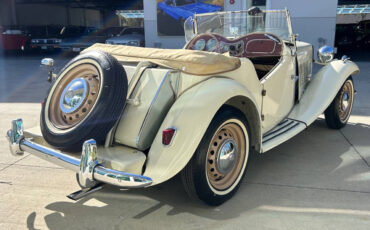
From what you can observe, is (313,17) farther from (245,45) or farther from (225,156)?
(225,156)

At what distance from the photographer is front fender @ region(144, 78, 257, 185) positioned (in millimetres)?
2363

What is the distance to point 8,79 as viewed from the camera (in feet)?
33.0

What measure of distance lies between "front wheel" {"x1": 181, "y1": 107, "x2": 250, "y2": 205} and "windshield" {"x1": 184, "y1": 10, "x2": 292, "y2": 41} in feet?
6.25

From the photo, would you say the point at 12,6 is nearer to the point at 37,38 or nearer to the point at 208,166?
the point at 37,38

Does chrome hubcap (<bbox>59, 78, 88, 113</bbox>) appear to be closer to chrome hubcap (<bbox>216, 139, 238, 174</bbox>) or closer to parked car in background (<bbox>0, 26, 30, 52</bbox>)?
chrome hubcap (<bbox>216, 139, 238, 174</bbox>)

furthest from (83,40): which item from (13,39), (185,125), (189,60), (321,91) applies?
→ (185,125)

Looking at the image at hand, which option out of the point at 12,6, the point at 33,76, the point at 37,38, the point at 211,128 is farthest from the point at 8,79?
the point at 12,6

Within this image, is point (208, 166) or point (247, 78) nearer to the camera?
point (208, 166)

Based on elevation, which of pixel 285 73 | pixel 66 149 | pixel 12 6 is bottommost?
pixel 66 149

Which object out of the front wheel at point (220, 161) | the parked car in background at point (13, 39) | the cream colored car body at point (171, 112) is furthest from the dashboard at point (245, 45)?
the parked car in background at point (13, 39)

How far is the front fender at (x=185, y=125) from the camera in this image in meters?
2.36

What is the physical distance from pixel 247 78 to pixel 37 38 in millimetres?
17029

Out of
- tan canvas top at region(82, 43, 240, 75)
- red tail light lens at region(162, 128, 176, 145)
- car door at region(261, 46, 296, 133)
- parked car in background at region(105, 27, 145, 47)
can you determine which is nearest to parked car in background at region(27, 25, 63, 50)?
parked car in background at region(105, 27, 145, 47)

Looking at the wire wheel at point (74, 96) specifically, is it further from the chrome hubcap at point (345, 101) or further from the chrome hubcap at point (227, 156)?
the chrome hubcap at point (345, 101)
